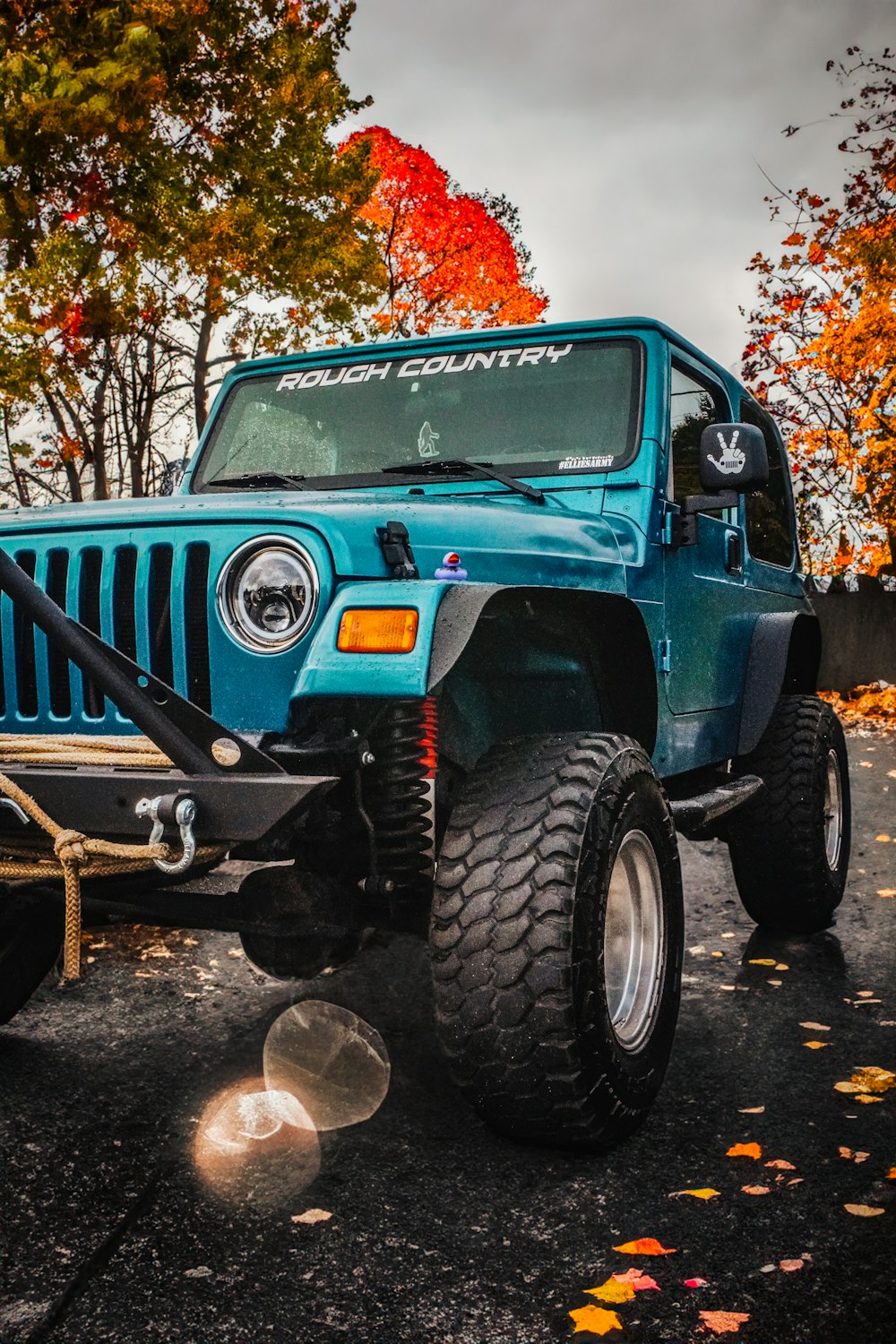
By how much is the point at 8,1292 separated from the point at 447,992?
3.43ft

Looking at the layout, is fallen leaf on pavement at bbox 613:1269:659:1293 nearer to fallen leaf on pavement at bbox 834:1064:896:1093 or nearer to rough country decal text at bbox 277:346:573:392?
fallen leaf on pavement at bbox 834:1064:896:1093

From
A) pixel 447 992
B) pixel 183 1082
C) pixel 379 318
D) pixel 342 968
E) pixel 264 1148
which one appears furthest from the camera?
pixel 379 318

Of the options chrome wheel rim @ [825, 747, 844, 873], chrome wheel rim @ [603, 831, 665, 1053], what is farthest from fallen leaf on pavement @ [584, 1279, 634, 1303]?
chrome wheel rim @ [825, 747, 844, 873]

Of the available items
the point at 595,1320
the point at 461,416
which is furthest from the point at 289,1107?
the point at 461,416

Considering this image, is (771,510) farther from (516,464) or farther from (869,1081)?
(869,1081)

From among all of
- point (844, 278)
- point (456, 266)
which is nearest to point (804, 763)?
point (844, 278)

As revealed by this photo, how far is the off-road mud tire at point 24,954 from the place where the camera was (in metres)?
3.44

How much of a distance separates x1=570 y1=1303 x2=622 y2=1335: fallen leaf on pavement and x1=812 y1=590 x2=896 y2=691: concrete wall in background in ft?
46.3

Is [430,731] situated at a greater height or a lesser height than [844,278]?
lesser

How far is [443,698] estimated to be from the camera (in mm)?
2959

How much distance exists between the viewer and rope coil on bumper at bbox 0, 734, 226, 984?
8.04 ft

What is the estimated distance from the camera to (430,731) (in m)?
2.75

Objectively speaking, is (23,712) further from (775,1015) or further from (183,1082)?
(775,1015)

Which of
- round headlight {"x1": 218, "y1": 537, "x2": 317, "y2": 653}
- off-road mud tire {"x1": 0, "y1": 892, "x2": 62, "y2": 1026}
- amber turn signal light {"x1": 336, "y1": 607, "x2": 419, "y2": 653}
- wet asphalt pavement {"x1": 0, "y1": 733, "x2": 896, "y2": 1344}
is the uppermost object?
round headlight {"x1": 218, "y1": 537, "x2": 317, "y2": 653}
